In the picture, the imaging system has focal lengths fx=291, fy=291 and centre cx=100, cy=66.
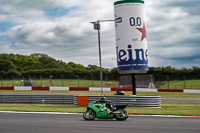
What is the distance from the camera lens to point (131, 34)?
19953 millimetres

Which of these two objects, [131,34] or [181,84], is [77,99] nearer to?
[131,34]

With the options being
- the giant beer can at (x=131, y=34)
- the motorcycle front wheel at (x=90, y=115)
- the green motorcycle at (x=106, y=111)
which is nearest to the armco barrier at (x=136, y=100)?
the giant beer can at (x=131, y=34)

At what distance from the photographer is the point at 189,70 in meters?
66.1

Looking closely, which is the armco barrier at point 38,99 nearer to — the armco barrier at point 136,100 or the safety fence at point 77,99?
the safety fence at point 77,99

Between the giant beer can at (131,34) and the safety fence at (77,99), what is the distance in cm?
213

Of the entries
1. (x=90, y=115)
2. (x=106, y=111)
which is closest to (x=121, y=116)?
(x=106, y=111)

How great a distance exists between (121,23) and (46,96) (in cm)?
865

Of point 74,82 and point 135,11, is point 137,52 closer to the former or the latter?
point 135,11

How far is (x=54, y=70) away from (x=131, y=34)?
6196cm

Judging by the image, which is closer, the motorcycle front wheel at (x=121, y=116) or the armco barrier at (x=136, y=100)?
the motorcycle front wheel at (x=121, y=116)

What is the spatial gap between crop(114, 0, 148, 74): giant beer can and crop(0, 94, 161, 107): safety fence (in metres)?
2.13

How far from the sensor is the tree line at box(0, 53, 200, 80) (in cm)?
6556

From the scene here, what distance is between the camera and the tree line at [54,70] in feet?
215

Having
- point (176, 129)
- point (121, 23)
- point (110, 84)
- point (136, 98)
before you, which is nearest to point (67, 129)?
point (176, 129)
